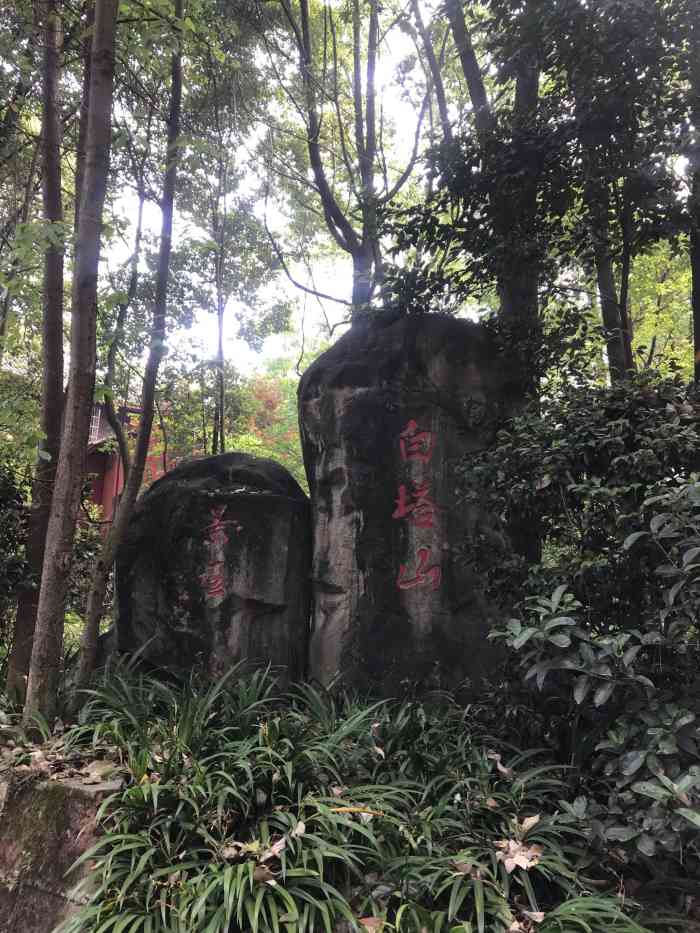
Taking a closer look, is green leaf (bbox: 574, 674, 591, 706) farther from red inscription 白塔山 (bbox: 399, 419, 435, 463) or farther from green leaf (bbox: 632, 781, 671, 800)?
red inscription 白塔山 (bbox: 399, 419, 435, 463)

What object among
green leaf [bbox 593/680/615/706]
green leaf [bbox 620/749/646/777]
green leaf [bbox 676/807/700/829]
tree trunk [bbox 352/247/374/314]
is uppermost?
tree trunk [bbox 352/247/374/314]

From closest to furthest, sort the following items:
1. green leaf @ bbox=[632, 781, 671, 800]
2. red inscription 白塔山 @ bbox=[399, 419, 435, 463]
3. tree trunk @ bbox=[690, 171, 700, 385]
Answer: green leaf @ bbox=[632, 781, 671, 800]
tree trunk @ bbox=[690, 171, 700, 385]
red inscription 白塔山 @ bbox=[399, 419, 435, 463]

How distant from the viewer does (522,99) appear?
5.55 metres

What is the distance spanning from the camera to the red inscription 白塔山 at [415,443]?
201 inches

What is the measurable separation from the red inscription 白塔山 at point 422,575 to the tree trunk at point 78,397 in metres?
2.43

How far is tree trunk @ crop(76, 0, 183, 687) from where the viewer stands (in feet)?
15.6

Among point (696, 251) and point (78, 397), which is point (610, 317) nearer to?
point (696, 251)

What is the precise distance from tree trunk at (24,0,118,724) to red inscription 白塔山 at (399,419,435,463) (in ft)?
7.96

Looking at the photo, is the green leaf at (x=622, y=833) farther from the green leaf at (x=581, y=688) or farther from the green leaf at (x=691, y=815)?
the green leaf at (x=581, y=688)

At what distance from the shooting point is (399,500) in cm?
507

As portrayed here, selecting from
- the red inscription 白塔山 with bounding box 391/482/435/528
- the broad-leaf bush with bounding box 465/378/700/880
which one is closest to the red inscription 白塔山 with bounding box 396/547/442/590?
the red inscription 白塔山 with bounding box 391/482/435/528

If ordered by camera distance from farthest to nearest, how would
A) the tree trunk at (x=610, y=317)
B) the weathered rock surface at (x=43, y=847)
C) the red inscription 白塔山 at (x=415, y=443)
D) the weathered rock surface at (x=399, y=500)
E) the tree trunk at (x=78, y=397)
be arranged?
the red inscription 白塔山 at (x=415, y=443) → the weathered rock surface at (x=399, y=500) → the tree trunk at (x=610, y=317) → the tree trunk at (x=78, y=397) → the weathered rock surface at (x=43, y=847)

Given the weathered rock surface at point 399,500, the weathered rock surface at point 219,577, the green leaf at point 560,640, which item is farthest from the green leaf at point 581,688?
the weathered rock surface at point 219,577

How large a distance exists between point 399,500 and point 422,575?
24.8 inches
